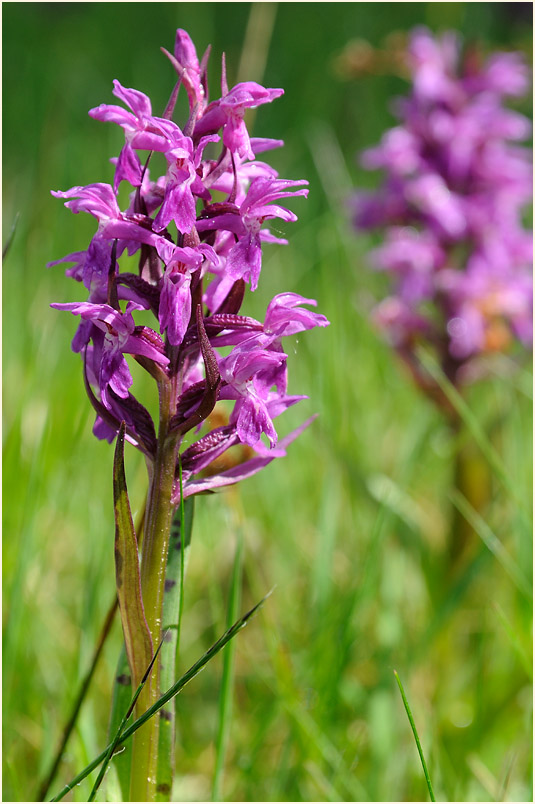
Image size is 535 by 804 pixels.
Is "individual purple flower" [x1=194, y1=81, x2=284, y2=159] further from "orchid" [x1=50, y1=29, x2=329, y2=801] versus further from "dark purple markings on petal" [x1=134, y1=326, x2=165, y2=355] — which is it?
"dark purple markings on petal" [x1=134, y1=326, x2=165, y2=355]

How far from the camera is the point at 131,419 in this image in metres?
0.83

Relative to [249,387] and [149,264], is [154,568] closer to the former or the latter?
[249,387]

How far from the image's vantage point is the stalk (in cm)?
81

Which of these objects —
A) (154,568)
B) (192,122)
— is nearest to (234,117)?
(192,122)

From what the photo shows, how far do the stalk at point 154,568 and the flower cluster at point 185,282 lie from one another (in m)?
0.02

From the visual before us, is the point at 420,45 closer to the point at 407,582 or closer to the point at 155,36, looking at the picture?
the point at 407,582

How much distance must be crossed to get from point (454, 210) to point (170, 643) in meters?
1.58

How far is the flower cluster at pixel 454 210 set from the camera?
2102 mm

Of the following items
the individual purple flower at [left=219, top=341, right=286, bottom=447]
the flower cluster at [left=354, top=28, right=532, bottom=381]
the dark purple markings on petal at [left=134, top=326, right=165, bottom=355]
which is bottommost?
the individual purple flower at [left=219, top=341, right=286, bottom=447]

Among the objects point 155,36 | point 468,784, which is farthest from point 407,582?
point 155,36

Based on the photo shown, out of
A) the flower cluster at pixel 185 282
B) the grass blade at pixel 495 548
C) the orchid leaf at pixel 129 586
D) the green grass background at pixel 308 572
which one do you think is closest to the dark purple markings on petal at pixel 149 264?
the flower cluster at pixel 185 282

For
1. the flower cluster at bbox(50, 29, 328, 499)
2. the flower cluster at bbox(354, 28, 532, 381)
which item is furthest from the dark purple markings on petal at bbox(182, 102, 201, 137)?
the flower cluster at bbox(354, 28, 532, 381)

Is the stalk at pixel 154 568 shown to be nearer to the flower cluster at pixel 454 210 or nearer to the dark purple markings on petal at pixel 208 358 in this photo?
the dark purple markings on petal at pixel 208 358

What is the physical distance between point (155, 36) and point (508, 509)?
3.96 metres
